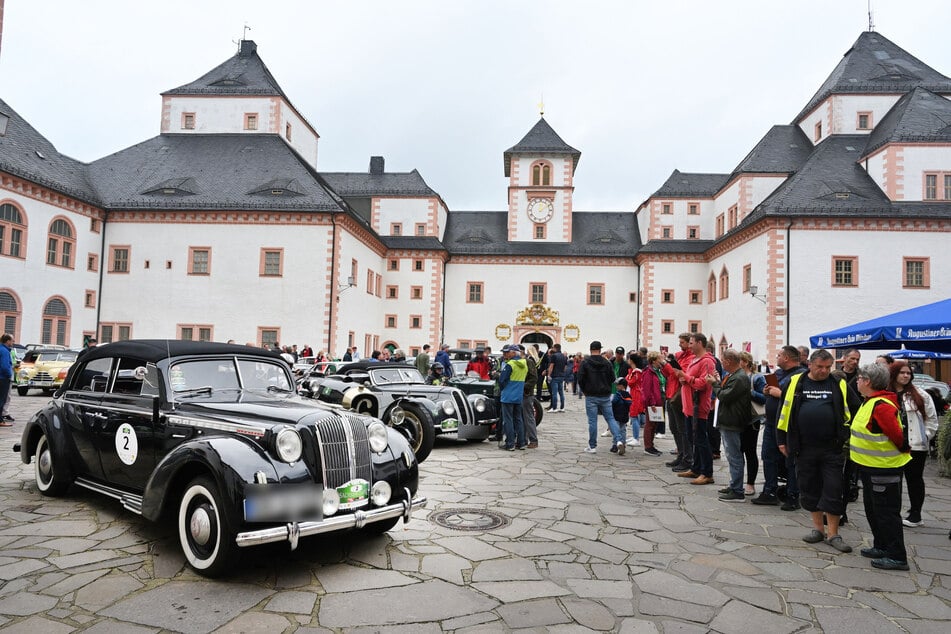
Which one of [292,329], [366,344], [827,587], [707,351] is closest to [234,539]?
[827,587]

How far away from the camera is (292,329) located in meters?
29.4

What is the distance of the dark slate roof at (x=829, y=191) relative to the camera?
91.6 feet

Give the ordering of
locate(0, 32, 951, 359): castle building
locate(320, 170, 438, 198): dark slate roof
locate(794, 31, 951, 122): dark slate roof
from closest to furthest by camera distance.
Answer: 1. locate(0, 32, 951, 359): castle building
2. locate(794, 31, 951, 122): dark slate roof
3. locate(320, 170, 438, 198): dark slate roof

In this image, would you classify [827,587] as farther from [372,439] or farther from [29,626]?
[29,626]

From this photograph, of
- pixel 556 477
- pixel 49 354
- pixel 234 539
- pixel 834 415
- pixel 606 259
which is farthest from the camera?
pixel 606 259

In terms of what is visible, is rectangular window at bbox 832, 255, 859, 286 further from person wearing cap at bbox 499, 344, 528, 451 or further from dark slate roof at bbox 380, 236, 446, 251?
person wearing cap at bbox 499, 344, 528, 451

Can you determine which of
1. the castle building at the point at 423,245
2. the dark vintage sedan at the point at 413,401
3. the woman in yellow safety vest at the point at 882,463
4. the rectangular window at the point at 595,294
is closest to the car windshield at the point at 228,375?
the dark vintage sedan at the point at 413,401

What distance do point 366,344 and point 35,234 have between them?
55.0 feet

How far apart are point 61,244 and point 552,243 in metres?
28.0

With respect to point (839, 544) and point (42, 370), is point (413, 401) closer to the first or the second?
point (839, 544)

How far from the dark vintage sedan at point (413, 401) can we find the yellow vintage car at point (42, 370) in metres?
11.0

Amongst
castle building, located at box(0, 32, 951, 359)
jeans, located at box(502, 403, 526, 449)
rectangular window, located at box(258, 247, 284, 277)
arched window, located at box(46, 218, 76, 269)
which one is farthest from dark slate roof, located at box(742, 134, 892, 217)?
arched window, located at box(46, 218, 76, 269)

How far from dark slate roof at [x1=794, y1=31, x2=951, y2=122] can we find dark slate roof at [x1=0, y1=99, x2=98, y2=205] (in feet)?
127

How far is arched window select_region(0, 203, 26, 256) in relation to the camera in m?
23.7
